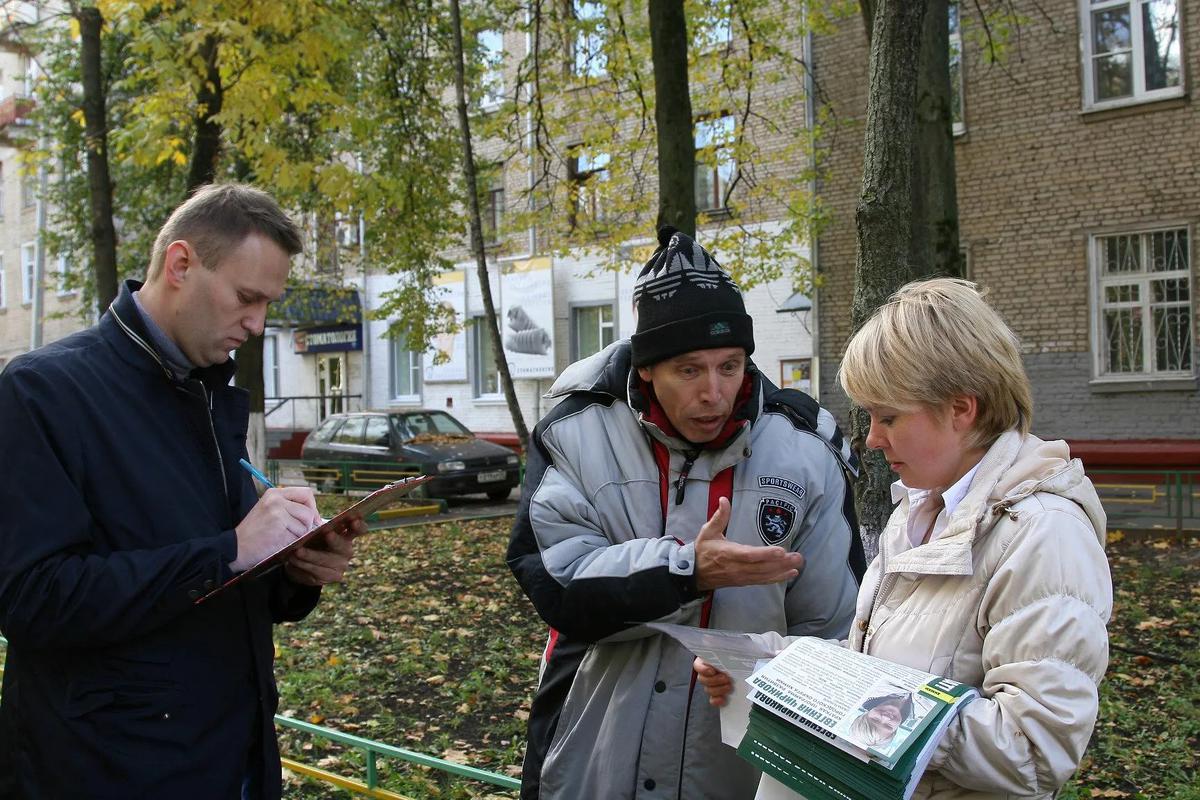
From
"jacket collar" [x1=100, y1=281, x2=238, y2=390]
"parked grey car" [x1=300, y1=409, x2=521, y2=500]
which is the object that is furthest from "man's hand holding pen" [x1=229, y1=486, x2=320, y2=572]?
"parked grey car" [x1=300, y1=409, x2=521, y2=500]

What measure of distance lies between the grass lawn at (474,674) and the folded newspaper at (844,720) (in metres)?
3.00

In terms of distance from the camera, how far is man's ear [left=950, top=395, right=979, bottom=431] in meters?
1.87

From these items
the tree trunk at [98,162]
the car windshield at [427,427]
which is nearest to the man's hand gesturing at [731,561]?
the tree trunk at [98,162]

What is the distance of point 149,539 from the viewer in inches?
82.7

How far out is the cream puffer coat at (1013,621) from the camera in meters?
1.59

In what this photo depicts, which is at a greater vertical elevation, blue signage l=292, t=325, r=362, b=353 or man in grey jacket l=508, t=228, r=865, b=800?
blue signage l=292, t=325, r=362, b=353

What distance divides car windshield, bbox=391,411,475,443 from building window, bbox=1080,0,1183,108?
37.6 ft

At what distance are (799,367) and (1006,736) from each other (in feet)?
57.8

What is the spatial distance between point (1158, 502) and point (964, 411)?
1148cm

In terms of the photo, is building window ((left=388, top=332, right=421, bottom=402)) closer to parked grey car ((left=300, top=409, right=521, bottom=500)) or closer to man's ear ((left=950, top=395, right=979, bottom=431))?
parked grey car ((left=300, top=409, right=521, bottom=500))

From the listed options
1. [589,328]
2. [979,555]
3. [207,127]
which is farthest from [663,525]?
[589,328]

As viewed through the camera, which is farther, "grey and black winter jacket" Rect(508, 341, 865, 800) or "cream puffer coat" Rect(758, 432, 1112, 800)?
"grey and black winter jacket" Rect(508, 341, 865, 800)

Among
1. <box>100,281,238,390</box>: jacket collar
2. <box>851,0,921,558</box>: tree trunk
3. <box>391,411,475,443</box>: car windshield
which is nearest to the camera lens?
<box>100,281,238,390</box>: jacket collar

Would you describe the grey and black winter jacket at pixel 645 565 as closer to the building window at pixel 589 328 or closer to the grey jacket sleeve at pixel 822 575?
the grey jacket sleeve at pixel 822 575
